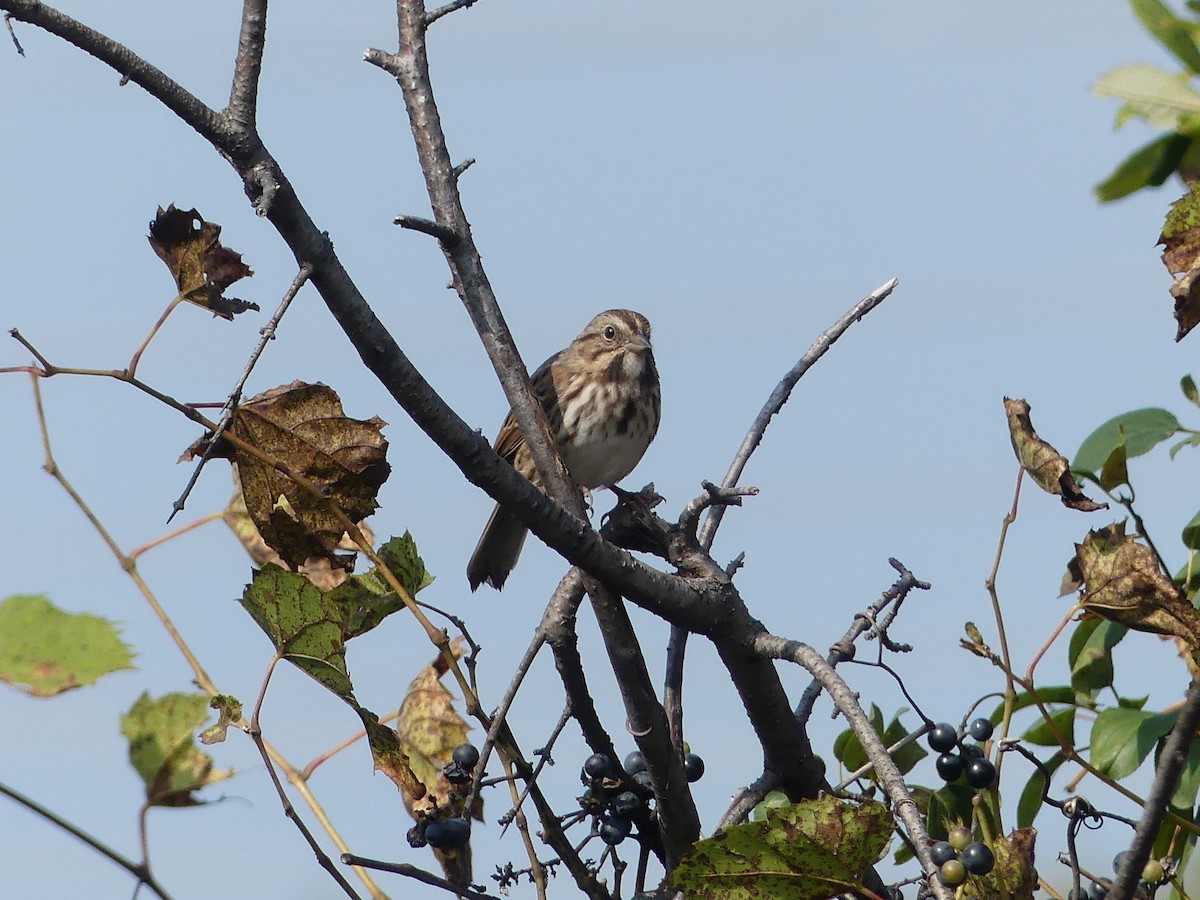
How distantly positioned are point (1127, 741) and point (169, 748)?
159 centimetres

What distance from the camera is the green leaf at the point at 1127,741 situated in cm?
252

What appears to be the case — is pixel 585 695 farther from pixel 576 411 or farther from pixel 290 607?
pixel 576 411

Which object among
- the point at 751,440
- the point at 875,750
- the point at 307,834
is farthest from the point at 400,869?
the point at 751,440

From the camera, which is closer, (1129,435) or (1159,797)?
(1159,797)

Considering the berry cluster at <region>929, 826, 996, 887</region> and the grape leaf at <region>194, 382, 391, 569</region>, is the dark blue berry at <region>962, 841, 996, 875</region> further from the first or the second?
the grape leaf at <region>194, 382, 391, 569</region>

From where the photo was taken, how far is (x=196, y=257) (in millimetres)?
2562

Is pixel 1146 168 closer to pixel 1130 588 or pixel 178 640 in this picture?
pixel 1130 588

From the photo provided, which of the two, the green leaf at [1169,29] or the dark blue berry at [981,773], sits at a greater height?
the green leaf at [1169,29]

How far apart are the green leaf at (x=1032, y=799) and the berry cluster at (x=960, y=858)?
44 cm

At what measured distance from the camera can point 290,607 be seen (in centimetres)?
231

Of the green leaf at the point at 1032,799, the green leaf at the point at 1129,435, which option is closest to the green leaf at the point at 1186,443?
the green leaf at the point at 1129,435

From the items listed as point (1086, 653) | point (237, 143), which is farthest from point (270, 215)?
point (1086, 653)

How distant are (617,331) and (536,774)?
15.8 ft

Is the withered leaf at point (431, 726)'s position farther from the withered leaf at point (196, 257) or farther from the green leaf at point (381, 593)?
the withered leaf at point (196, 257)
